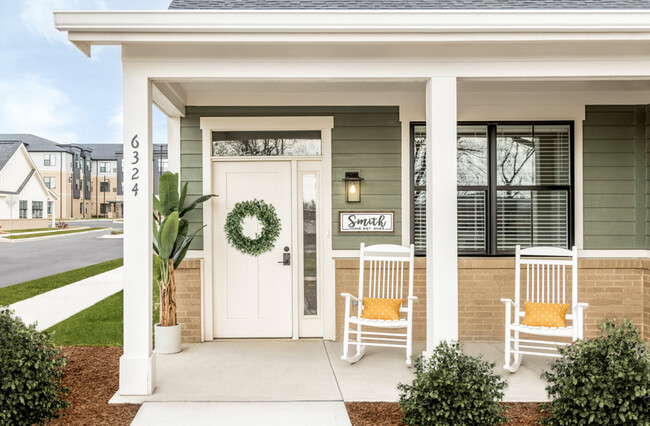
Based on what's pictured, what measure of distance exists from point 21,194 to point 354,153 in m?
31.8

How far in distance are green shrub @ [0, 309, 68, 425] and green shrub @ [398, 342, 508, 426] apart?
7.25 ft

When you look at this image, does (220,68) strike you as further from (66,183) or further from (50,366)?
(66,183)

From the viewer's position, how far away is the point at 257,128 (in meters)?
5.42

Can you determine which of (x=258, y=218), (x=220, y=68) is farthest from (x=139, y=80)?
(x=258, y=218)

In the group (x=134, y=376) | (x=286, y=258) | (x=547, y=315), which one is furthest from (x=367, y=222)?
(x=134, y=376)

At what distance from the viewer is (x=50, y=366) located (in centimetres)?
310

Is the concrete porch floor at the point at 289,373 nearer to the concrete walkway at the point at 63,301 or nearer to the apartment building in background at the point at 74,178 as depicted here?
the concrete walkway at the point at 63,301

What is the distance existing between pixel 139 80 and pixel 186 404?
7.81 feet

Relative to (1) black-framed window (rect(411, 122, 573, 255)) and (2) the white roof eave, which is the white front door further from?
(2) the white roof eave

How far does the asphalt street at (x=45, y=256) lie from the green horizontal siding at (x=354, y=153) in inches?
315

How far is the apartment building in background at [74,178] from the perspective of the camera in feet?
129

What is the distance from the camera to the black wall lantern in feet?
17.6

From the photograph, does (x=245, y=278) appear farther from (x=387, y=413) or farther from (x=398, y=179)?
(x=387, y=413)

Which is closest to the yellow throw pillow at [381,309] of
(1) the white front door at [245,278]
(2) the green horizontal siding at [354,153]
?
(2) the green horizontal siding at [354,153]
